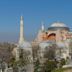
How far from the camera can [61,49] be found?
51.3 meters

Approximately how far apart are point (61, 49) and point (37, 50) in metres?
3.69

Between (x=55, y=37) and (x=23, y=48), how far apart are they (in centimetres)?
2565

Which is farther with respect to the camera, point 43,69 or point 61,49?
point 61,49

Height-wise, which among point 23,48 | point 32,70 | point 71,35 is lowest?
point 32,70

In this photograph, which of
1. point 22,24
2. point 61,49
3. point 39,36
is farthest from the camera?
point 39,36

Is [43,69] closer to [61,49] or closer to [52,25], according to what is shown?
[61,49]

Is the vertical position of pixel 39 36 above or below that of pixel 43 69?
above

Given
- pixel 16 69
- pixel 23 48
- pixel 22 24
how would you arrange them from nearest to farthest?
pixel 16 69 → pixel 23 48 → pixel 22 24

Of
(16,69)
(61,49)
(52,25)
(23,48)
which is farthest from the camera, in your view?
(52,25)

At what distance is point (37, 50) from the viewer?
52344 millimetres

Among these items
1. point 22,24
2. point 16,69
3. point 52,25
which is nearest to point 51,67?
point 16,69

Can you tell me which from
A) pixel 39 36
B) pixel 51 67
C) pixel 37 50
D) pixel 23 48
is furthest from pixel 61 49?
pixel 51 67

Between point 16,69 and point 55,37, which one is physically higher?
point 55,37

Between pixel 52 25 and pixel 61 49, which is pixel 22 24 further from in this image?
pixel 52 25
